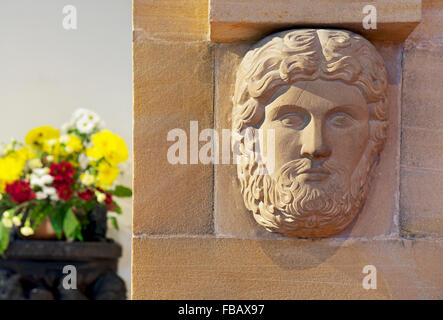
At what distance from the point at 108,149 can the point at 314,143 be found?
1054mm

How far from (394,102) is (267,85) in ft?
1.03

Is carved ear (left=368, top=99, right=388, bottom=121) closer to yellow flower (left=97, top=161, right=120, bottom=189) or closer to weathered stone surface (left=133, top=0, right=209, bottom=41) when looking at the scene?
weathered stone surface (left=133, top=0, right=209, bottom=41)

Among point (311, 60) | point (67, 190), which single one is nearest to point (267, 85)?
point (311, 60)

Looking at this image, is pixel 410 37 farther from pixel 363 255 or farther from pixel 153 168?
pixel 153 168

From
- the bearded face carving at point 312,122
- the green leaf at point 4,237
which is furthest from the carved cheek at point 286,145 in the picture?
the green leaf at point 4,237

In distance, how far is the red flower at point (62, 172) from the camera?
1.99 meters

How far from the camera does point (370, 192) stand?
124 centimetres

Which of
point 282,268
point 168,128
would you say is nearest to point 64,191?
point 168,128

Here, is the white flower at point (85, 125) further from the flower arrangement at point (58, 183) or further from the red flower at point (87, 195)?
the red flower at point (87, 195)

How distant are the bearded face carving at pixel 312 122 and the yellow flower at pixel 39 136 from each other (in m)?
1.16

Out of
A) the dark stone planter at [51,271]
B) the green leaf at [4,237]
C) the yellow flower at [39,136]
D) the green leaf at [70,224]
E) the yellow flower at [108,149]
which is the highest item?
the yellow flower at [39,136]

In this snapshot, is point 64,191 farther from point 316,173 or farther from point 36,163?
point 316,173

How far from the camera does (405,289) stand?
124cm

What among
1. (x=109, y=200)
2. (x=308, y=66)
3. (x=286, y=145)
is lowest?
(x=109, y=200)
